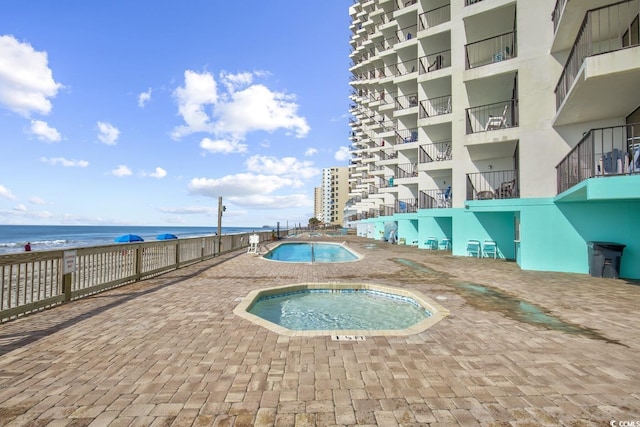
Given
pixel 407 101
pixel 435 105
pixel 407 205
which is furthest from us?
pixel 407 101

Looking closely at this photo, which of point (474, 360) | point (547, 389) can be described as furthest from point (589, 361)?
point (474, 360)

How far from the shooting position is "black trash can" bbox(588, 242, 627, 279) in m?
9.57

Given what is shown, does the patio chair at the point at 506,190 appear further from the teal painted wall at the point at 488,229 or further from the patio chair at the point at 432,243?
the patio chair at the point at 432,243

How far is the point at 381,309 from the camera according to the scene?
7.36 meters

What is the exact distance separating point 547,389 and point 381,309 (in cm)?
434

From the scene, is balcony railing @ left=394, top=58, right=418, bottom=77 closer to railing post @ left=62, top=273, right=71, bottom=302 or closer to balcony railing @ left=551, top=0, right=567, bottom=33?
balcony railing @ left=551, top=0, right=567, bottom=33

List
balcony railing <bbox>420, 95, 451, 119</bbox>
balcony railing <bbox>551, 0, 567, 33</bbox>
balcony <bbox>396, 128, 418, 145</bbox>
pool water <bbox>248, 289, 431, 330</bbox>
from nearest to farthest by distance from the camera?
pool water <bbox>248, 289, 431, 330</bbox>
balcony railing <bbox>551, 0, 567, 33</bbox>
balcony railing <bbox>420, 95, 451, 119</bbox>
balcony <bbox>396, 128, 418, 145</bbox>

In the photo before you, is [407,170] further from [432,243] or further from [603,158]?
[603,158]

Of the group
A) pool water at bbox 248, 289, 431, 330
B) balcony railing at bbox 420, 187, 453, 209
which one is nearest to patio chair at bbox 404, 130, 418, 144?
balcony railing at bbox 420, 187, 453, 209

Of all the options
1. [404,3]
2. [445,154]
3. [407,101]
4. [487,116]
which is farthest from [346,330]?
[404,3]

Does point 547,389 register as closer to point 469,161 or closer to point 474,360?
point 474,360

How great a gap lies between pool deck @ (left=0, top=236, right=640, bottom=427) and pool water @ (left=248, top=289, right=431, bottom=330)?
1062 mm

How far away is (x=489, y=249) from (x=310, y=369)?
14308mm

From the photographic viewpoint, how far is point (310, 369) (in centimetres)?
359
